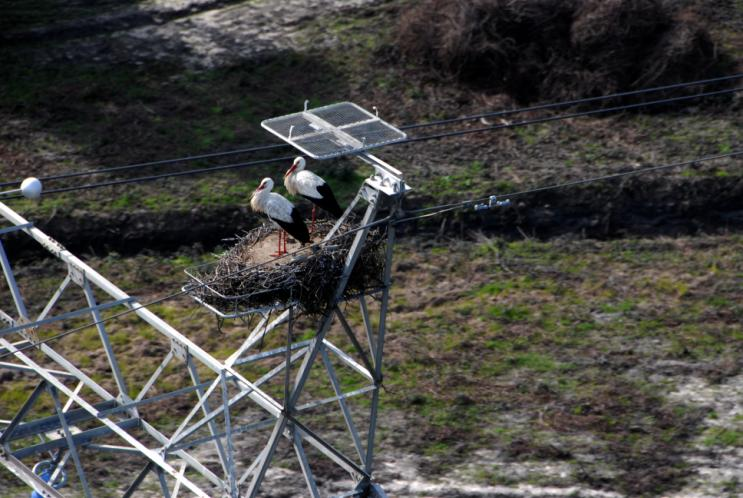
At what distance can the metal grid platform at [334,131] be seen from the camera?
456 inches

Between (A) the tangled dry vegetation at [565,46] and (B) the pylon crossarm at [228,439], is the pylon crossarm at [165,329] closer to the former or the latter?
(B) the pylon crossarm at [228,439]

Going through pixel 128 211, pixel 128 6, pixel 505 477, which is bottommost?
pixel 505 477

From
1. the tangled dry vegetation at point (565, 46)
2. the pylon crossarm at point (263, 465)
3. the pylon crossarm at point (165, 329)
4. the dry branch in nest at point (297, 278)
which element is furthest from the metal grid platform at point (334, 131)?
the tangled dry vegetation at point (565, 46)

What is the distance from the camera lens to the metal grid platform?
11.6m

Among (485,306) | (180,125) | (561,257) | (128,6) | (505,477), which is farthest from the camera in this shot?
(128,6)

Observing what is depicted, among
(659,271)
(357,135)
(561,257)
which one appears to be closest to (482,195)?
(561,257)

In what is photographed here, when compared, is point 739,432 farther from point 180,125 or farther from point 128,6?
point 128,6

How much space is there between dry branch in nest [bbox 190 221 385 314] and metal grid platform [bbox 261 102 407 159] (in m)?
0.79

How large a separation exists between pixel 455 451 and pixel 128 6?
14564mm

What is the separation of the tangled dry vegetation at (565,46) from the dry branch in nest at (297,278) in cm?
1147

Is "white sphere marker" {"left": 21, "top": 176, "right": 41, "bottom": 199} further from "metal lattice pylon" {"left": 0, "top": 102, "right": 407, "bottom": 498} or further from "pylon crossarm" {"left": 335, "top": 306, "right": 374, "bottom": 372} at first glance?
"pylon crossarm" {"left": 335, "top": 306, "right": 374, "bottom": 372}

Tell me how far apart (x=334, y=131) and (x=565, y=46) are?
1194 centimetres

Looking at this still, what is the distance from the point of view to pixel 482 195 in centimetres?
2003

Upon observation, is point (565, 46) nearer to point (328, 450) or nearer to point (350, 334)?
point (350, 334)
